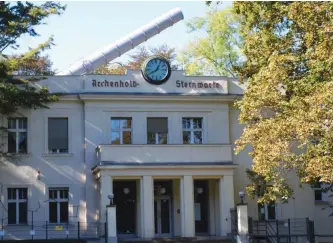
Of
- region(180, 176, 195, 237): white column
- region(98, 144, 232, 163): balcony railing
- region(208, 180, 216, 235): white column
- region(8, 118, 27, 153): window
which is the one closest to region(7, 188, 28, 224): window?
region(8, 118, 27, 153): window

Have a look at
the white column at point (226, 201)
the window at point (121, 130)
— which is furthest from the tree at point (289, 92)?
the window at point (121, 130)

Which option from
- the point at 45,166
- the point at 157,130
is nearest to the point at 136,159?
the point at 157,130

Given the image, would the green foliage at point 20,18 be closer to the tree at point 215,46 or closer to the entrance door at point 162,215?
the entrance door at point 162,215

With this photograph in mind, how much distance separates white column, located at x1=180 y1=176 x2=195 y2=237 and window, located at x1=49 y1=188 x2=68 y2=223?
5.42m

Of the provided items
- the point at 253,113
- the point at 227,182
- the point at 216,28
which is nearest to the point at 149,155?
the point at 227,182

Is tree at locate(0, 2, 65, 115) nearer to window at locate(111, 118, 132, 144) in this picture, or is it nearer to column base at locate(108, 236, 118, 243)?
window at locate(111, 118, 132, 144)

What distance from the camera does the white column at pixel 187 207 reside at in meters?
32.3

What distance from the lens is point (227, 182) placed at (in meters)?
33.2

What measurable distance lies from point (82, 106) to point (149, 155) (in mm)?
4116

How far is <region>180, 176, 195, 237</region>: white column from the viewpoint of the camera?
32312 mm

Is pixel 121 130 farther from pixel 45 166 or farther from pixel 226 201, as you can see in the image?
pixel 226 201

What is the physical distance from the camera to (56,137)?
112 ft

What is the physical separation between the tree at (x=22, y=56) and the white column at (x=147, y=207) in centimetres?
550

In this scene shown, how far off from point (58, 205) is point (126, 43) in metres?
10.7
